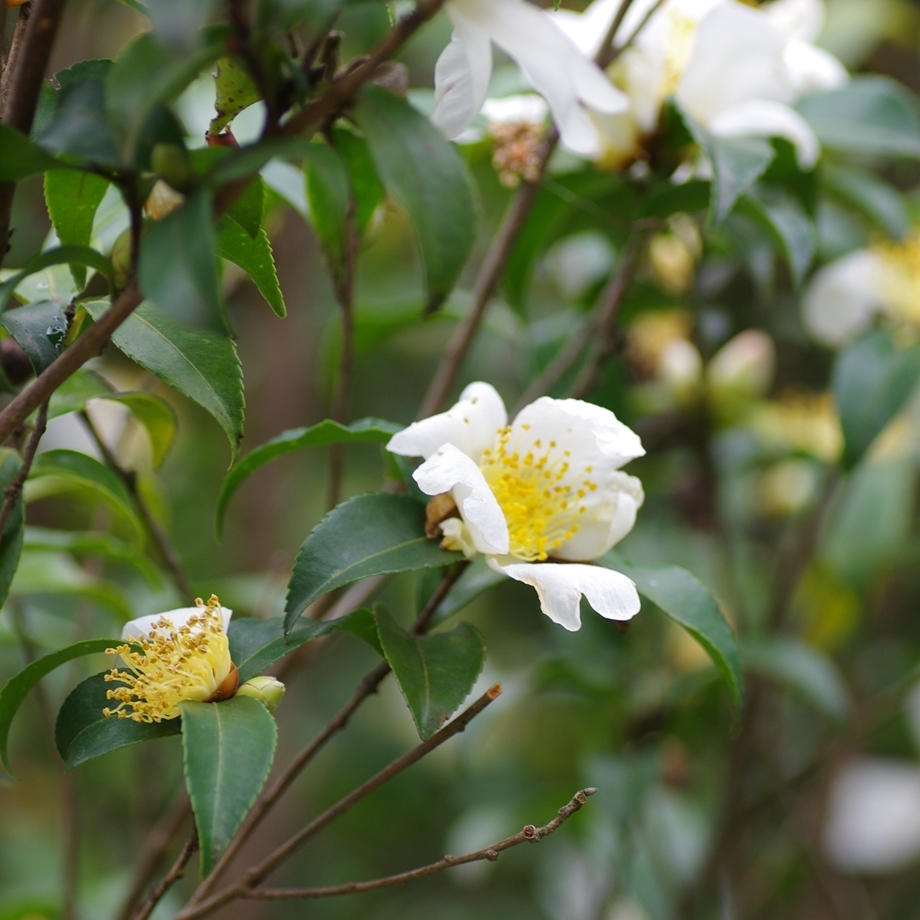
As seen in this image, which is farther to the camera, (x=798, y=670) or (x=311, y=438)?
(x=798, y=670)

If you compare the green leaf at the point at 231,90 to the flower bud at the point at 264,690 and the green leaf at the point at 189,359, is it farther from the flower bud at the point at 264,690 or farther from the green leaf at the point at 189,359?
the flower bud at the point at 264,690

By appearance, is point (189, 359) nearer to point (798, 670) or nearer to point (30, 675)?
point (30, 675)

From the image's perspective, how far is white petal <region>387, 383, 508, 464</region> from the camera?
449 millimetres

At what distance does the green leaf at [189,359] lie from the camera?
0.42m

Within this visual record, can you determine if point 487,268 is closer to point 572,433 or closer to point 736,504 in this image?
point 572,433

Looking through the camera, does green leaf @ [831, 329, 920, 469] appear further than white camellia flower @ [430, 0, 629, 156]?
Yes

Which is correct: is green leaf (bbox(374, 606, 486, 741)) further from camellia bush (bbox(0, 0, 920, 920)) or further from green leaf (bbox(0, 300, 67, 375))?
green leaf (bbox(0, 300, 67, 375))

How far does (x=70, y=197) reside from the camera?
0.42 meters

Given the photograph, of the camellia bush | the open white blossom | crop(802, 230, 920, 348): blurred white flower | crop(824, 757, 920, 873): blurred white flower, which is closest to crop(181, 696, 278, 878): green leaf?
the camellia bush

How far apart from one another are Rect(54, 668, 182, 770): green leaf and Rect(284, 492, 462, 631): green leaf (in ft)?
0.22

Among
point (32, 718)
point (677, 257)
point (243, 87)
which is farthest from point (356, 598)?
point (32, 718)

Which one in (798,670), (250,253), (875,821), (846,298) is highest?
(250,253)

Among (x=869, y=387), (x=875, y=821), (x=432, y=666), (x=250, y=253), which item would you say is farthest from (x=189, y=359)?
(x=875, y=821)

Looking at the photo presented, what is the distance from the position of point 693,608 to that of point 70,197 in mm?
319
